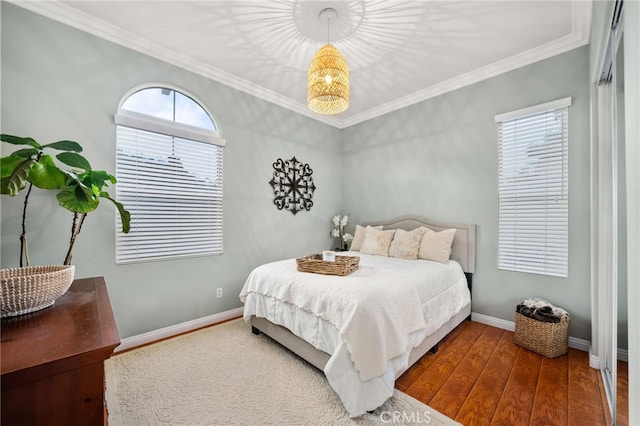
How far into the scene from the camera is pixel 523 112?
280cm

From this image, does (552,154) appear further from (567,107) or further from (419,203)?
(419,203)

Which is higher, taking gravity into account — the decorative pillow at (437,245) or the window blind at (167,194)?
A: the window blind at (167,194)

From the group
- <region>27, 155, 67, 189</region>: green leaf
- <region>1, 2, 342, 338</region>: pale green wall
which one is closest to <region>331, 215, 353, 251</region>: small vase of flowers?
<region>1, 2, 342, 338</region>: pale green wall

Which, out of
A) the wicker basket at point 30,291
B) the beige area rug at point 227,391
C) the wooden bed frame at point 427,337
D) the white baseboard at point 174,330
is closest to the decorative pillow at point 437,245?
the wooden bed frame at point 427,337

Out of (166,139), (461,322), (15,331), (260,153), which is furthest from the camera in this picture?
(260,153)

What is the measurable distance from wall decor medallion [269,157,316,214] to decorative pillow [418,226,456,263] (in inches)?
73.1

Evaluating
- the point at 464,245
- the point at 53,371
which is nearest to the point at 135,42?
the point at 53,371

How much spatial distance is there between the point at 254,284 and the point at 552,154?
3.25 m

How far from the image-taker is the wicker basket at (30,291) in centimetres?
93

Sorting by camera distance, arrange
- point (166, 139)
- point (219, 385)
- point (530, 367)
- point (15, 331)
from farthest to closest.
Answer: point (166, 139) → point (530, 367) → point (219, 385) → point (15, 331)

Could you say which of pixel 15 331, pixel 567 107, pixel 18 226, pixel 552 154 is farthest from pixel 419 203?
pixel 18 226

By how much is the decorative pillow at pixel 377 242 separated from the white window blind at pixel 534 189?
1237mm

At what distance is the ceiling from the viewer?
2176 millimetres

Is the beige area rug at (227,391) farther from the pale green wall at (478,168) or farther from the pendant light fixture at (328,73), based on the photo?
the pendant light fixture at (328,73)
